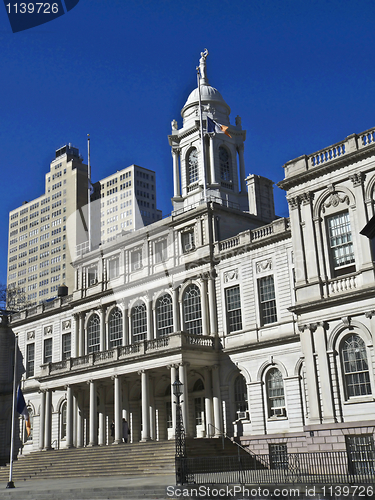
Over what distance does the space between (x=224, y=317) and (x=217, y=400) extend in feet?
17.5

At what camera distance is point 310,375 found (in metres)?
31.0

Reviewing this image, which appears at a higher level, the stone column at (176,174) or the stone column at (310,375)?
the stone column at (176,174)

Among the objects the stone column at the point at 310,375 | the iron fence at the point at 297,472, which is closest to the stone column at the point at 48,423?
the iron fence at the point at 297,472

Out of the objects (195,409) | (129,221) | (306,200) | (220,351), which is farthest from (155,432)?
(129,221)

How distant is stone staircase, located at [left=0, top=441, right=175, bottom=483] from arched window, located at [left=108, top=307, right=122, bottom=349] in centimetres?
892

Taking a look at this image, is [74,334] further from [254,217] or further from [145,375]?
[254,217]

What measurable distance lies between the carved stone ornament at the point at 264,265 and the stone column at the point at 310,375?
7.67 m

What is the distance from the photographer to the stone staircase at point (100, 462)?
34.6m

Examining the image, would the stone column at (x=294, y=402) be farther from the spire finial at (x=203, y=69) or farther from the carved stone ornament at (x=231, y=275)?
the spire finial at (x=203, y=69)

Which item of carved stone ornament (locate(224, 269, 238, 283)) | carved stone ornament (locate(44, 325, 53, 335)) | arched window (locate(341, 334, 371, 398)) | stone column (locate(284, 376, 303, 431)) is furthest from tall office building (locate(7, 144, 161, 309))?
arched window (locate(341, 334, 371, 398))

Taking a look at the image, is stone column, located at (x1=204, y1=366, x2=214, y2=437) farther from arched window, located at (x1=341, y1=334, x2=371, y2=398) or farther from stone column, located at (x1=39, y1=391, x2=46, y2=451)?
stone column, located at (x1=39, y1=391, x2=46, y2=451)

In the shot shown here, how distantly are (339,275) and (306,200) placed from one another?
460cm

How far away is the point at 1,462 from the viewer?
5781 cm

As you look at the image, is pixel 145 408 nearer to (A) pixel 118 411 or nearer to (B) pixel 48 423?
(A) pixel 118 411
